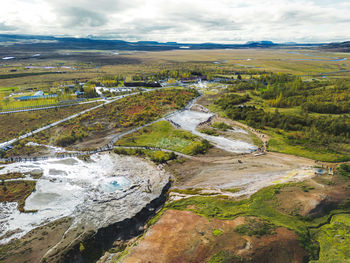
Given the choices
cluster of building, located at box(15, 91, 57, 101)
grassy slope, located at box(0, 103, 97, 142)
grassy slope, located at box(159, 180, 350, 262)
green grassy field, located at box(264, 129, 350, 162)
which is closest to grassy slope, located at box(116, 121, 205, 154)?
grassy slope, located at box(159, 180, 350, 262)

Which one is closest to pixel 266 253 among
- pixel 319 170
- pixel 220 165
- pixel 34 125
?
pixel 220 165

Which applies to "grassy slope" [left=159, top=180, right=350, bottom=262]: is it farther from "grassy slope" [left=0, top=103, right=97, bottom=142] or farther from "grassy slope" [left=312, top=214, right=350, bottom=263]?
"grassy slope" [left=0, top=103, right=97, bottom=142]

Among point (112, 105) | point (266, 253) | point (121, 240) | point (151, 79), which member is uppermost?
point (151, 79)

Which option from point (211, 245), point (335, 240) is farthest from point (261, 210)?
point (211, 245)

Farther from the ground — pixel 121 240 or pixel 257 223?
pixel 257 223

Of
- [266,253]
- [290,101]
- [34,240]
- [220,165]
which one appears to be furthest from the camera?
[290,101]

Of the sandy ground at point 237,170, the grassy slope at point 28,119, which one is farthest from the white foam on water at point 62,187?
the grassy slope at point 28,119

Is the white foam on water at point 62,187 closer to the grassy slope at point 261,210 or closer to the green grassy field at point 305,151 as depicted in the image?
the grassy slope at point 261,210

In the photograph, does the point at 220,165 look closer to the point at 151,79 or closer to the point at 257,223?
the point at 257,223
